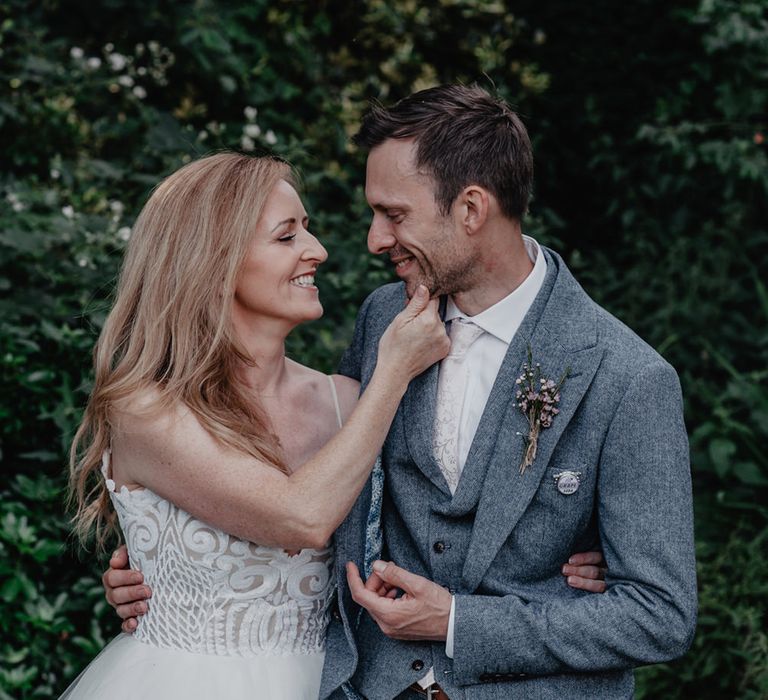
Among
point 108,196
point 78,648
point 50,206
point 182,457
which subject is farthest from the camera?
point 108,196

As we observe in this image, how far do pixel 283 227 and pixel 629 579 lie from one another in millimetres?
1250

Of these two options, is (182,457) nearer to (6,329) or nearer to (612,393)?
(612,393)

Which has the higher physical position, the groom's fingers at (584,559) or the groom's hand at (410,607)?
the groom's fingers at (584,559)

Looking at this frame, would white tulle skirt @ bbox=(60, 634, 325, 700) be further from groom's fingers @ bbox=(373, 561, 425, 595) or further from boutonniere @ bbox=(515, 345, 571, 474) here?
boutonniere @ bbox=(515, 345, 571, 474)

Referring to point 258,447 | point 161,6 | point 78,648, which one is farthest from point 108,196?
point 258,447

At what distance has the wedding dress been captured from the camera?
259cm

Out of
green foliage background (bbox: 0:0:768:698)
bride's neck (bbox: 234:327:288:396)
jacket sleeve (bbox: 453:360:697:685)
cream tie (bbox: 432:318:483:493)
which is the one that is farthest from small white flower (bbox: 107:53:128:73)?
jacket sleeve (bbox: 453:360:697:685)

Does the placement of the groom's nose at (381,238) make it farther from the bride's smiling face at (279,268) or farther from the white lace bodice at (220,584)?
the white lace bodice at (220,584)

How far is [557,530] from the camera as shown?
7.67 ft

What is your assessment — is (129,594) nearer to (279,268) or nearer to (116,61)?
(279,268)

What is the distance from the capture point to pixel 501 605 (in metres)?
2.30

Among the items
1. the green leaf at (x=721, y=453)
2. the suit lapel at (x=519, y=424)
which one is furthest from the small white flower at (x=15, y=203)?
the green leaf at (x=721, y=453)

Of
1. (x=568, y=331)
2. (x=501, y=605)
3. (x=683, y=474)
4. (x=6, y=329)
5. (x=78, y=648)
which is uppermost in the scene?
(x=568, y=331)

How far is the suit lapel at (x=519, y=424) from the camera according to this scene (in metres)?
2.31
